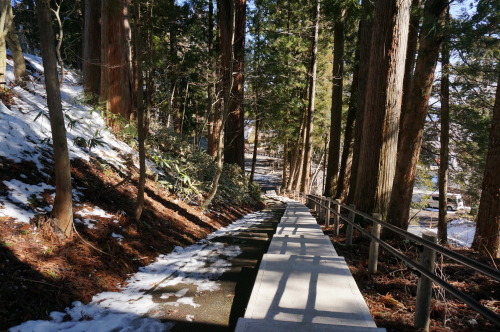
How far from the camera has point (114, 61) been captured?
1021 cm

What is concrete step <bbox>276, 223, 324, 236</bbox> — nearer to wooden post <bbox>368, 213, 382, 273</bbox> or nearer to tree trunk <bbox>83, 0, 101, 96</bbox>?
wooden post <bbox>368, 213, 382, 273</bbox>

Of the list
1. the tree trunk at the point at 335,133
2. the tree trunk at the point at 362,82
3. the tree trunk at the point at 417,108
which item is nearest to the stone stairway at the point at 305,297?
the tree trunk at the point at 417,108

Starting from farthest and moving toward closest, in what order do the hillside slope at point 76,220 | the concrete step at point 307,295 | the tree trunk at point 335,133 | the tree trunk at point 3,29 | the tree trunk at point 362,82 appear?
the tree trunk at point 335,133, the tree trunk at point 362,82, the tree trunk at point 3,29, the hillside slope at point 76,220, the concrete step at point 307,295

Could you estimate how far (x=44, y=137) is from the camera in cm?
663

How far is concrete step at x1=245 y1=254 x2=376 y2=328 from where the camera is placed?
10.3 feet

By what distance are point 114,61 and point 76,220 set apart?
23.4 feet

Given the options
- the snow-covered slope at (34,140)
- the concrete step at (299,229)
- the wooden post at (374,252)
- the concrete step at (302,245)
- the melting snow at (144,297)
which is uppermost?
the snow-covered slope at (34,140)

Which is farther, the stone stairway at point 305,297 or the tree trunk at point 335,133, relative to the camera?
the tree trunk at point 335,133

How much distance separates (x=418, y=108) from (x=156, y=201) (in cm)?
743

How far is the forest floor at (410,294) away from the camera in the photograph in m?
3.30

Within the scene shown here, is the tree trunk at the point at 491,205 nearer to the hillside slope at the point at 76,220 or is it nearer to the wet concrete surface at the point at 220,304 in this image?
the wet concrete surface at the point at 220,304

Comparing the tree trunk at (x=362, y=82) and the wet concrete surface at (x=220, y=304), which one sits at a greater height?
the tree trunk at (x=362, y=82)

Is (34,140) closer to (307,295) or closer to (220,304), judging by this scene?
(220,304)

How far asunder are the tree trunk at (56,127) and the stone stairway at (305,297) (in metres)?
2.87
